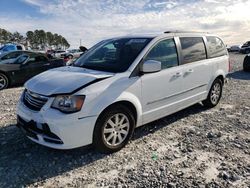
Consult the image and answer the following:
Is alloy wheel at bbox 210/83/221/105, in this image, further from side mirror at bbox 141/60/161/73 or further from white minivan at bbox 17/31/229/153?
side mirror at bbox 141/60/161/73

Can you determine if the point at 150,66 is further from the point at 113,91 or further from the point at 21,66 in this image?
the point at 21,66

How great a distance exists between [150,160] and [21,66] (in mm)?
7576

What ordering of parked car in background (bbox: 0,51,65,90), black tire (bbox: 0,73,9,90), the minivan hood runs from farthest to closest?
parked car in background (bbox: 0,51,65,90) < black tire (bbox: 0,73,9,90) < the minivan hood

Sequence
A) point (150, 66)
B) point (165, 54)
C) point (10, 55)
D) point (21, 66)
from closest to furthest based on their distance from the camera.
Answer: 1. point (150, 66)
2. point (165, 54)
3. point (21, 66)
4. point (10, 55)

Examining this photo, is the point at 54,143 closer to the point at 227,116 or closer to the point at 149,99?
the point at 149,99

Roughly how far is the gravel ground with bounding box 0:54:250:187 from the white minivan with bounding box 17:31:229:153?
322 mm

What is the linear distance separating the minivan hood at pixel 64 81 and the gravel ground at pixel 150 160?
101cm

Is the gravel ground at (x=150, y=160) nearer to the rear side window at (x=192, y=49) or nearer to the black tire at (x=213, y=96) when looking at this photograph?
the black tire at (x=213, y=96)

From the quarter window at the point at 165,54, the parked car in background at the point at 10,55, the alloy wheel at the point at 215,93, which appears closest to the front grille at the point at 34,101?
the quarter window at the point at 165,54

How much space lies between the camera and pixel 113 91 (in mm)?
3834

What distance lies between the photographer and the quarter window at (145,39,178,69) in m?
4.52

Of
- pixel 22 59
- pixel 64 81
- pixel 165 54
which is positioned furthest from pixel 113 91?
pixel 22 59

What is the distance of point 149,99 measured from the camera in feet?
14.4

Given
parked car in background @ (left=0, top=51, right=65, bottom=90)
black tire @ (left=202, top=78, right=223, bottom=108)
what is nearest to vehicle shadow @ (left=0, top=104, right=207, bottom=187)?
black tire @ (left=202, top=78, right=223, bottom=108)
